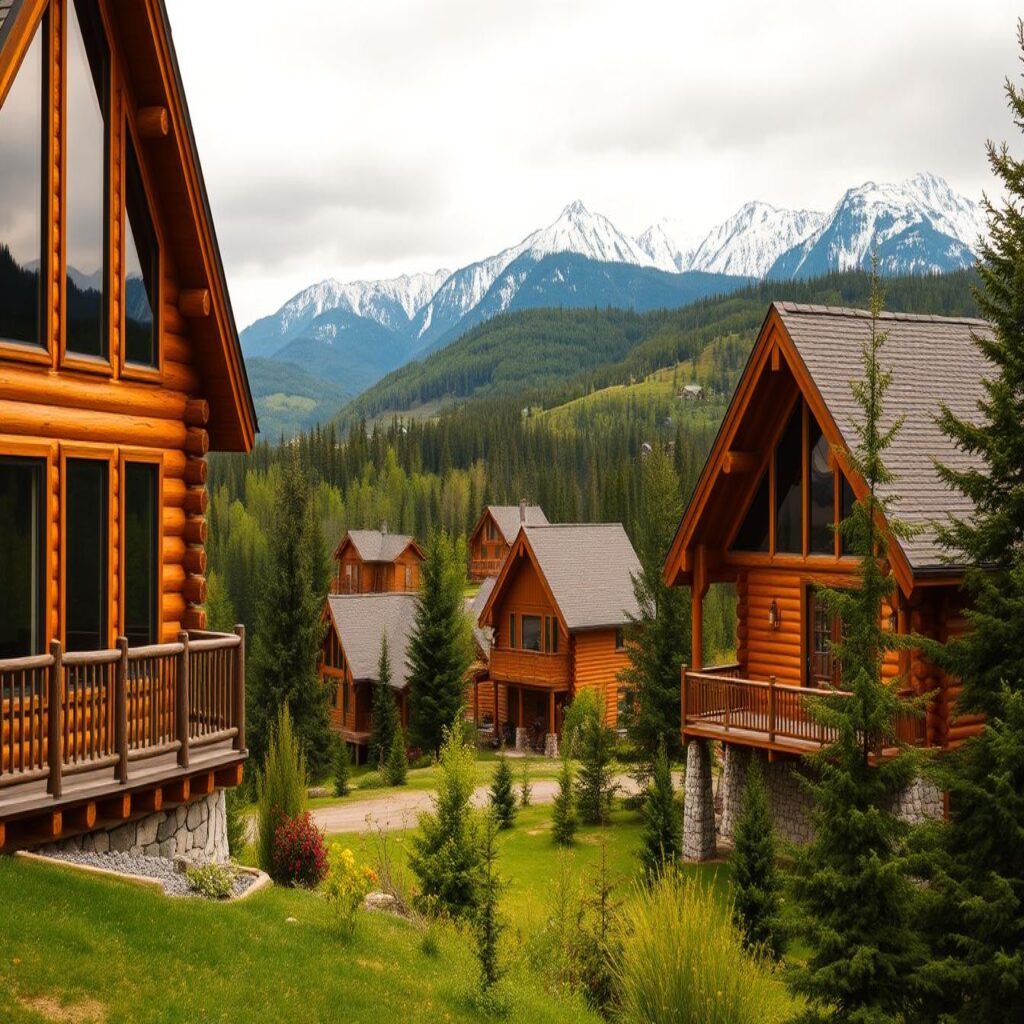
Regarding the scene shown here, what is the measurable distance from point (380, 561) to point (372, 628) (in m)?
46.4

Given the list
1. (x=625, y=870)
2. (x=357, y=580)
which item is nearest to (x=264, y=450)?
(x=357, y=580)

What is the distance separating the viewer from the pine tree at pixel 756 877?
18.0 m

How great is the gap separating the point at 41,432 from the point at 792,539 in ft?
46.3

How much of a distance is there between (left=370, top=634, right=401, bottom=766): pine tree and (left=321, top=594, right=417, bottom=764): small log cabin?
2081 mm

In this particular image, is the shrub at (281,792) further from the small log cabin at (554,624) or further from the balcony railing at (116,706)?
the small log cabin at (554,624)

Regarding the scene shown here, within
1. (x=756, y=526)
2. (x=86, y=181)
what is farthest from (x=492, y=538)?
(x=86, y=181)

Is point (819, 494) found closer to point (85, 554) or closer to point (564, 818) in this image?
point (564, 818)

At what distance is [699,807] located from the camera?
2336 cm

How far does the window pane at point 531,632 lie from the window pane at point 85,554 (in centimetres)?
3348

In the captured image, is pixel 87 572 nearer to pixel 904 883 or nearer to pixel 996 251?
pixel 904 883

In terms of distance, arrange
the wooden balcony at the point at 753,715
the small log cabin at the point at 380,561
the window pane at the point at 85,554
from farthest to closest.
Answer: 1. the small log cabin at the point at 380,561
2. the wooden balcony at the point at 753,715
3. the window pane at the point at 85,554

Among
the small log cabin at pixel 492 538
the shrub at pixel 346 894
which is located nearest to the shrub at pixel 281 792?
the shrub at pixel 346 894

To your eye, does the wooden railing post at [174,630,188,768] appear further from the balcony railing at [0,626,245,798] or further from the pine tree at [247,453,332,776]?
the pine tree at [247,453,332,776]

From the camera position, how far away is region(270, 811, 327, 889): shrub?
53.4ft
